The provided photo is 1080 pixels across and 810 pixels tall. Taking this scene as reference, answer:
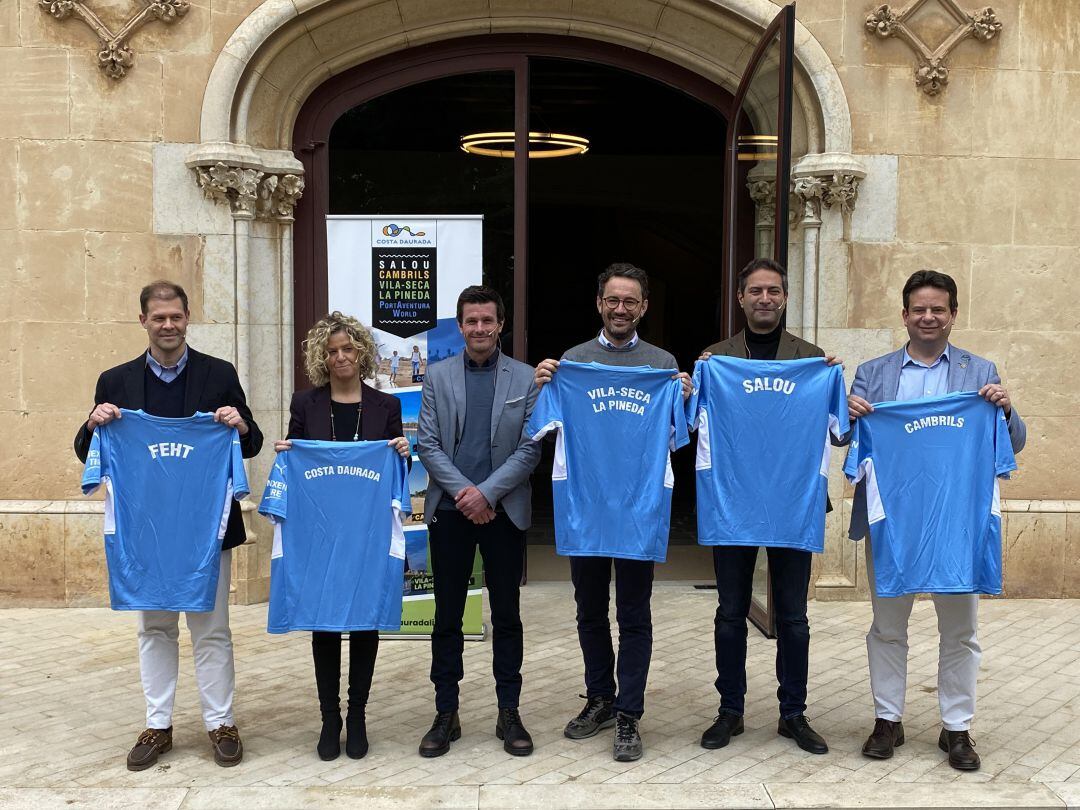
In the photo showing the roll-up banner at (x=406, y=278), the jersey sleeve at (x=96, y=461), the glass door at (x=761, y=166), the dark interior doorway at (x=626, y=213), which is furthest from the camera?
the dark interior doorway at (x=626, y=213)

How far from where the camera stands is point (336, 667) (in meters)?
4.59

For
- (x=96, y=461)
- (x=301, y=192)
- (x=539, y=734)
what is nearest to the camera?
(x=96, y=461)

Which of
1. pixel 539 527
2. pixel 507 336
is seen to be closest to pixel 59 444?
pixel 507 336

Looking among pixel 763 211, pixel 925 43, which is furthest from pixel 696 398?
pixel 925 43

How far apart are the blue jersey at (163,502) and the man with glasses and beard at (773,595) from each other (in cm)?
212

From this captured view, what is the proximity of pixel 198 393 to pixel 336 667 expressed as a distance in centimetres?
130

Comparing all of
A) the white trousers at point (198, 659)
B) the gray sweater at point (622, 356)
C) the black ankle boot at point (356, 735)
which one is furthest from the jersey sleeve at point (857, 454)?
the white trousers at point (198, 659)

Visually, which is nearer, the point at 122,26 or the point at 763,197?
the point at 122,26

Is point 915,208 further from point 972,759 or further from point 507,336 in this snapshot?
point 972,759

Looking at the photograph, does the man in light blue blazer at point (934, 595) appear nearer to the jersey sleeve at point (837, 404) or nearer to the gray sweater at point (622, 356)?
the jersey sleeve at point (837, 404)

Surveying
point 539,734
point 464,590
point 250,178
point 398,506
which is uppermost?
point 250,178

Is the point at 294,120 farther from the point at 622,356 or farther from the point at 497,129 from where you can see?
the point at 622,356

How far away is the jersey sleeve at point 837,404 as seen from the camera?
179 inches

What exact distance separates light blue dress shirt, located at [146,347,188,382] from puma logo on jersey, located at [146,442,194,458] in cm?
30
